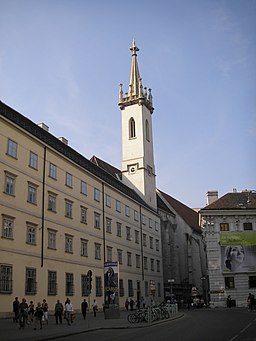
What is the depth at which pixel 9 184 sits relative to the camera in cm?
3525

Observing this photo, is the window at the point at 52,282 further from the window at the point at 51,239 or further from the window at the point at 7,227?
the window at the point at 7,227

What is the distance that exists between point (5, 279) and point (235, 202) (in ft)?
118

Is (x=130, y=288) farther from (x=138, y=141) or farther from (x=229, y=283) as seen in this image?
(x=138, y=141)

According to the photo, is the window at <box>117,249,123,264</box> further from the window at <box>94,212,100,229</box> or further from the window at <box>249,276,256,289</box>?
the window at <box>249,276,256,289</box>

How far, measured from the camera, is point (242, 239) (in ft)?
189

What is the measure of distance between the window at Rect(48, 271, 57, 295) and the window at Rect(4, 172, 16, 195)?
8329 mm

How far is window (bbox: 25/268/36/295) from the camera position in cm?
3583

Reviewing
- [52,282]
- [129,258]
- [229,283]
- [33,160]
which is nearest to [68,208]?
[33,160]

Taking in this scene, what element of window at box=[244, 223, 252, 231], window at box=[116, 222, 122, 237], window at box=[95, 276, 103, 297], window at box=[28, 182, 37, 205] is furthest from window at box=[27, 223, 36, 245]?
window at box=[244, 223, 252, 231]

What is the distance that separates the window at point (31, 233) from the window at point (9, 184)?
335 cm

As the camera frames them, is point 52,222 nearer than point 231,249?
Yes

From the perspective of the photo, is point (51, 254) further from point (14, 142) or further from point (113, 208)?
point (113, 208)

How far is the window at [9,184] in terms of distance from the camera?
3482cm

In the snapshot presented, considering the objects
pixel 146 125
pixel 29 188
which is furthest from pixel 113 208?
pixel 146 125
